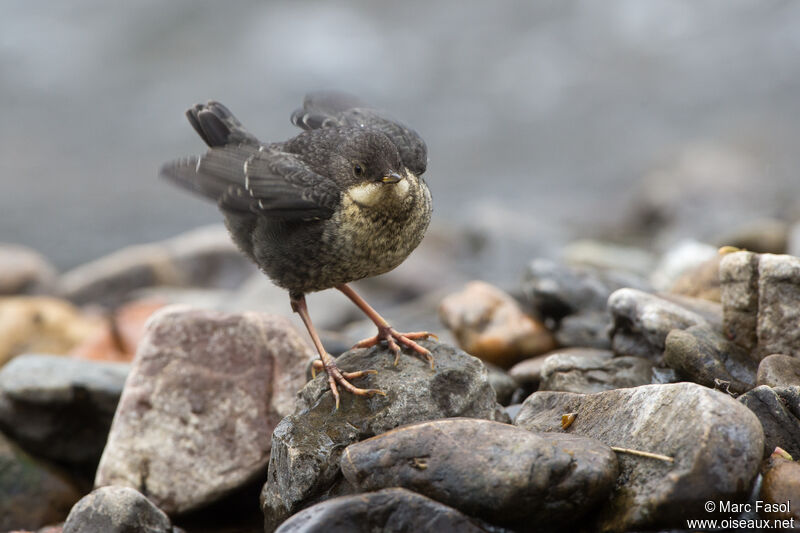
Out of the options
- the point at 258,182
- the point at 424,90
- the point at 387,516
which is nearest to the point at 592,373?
the point at 387,516

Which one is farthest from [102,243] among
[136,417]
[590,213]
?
[136,417]

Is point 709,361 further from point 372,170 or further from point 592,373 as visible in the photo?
point 372,170

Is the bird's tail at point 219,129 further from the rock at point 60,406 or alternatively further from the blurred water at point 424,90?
the blurred water at point 424,90

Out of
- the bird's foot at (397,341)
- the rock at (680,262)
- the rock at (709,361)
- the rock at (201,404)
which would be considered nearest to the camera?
the rock at (709,361)

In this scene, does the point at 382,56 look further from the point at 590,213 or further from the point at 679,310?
the point at 679,310

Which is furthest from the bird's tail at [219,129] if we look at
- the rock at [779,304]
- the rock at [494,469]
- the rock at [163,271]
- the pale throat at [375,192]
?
the rock at [163,271]

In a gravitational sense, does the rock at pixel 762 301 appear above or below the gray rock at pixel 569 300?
above
